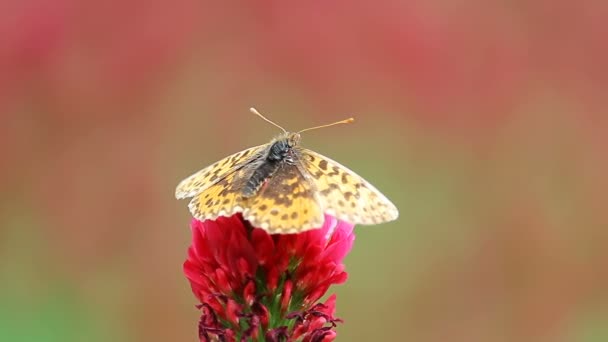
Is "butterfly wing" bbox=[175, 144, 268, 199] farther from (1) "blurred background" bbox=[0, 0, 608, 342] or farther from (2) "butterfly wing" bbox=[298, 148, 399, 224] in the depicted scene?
(1) "blurred background" bbox=[0, 0, 608, 342]

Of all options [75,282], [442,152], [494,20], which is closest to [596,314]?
[442,152]

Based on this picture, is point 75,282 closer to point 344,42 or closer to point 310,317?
point 344,42

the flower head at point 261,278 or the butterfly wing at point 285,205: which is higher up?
the butterfly wing at point 285,205

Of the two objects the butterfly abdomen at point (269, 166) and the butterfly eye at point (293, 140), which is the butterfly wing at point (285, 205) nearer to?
the butterfly abdomen at point (269, 166)

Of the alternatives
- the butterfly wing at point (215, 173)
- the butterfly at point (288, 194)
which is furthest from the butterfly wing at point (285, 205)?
the butterfly wing at point (215, 173)

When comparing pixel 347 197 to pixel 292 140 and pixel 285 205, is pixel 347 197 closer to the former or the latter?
pixel 285 205

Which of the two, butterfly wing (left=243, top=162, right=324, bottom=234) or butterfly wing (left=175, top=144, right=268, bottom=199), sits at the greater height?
butterfly wing (left=175, top=144, right=268, bottom=199)

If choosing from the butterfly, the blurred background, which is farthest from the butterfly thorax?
the blurred background
